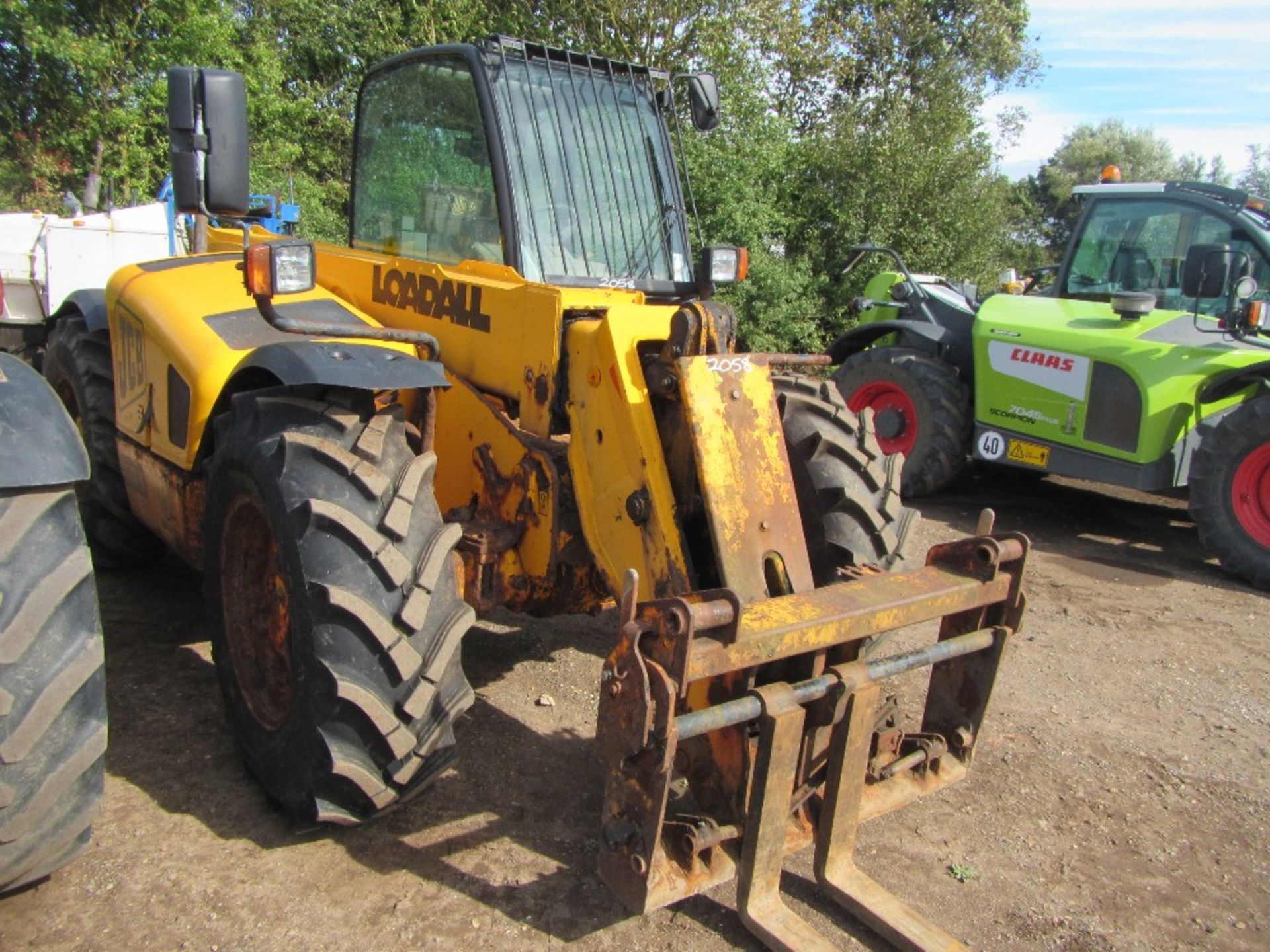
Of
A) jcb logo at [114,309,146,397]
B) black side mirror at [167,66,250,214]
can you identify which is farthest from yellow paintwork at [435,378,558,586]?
jcb logo at [114,309,146,397]

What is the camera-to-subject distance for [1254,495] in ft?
20.4

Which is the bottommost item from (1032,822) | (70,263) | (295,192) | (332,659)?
(1032,822)

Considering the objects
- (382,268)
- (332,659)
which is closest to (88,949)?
(332,659)

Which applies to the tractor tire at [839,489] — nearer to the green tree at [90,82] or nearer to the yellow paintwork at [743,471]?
the yellow paintwork at [743,471]

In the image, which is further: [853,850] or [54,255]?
[54,255]

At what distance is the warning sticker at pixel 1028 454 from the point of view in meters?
7.14

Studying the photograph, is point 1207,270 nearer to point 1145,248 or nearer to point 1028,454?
point 1145,248

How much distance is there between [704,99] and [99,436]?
123 inches

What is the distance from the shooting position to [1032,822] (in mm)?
3438

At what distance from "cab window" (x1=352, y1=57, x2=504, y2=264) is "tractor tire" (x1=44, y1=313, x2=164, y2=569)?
137 cm

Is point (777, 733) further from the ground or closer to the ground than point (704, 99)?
closer to the ground

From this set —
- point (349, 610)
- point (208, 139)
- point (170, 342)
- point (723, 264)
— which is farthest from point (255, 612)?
point (723, 264)

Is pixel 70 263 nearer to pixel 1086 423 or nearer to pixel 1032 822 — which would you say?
pixel 1086 423

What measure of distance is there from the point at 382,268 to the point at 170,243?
8.13 meters
